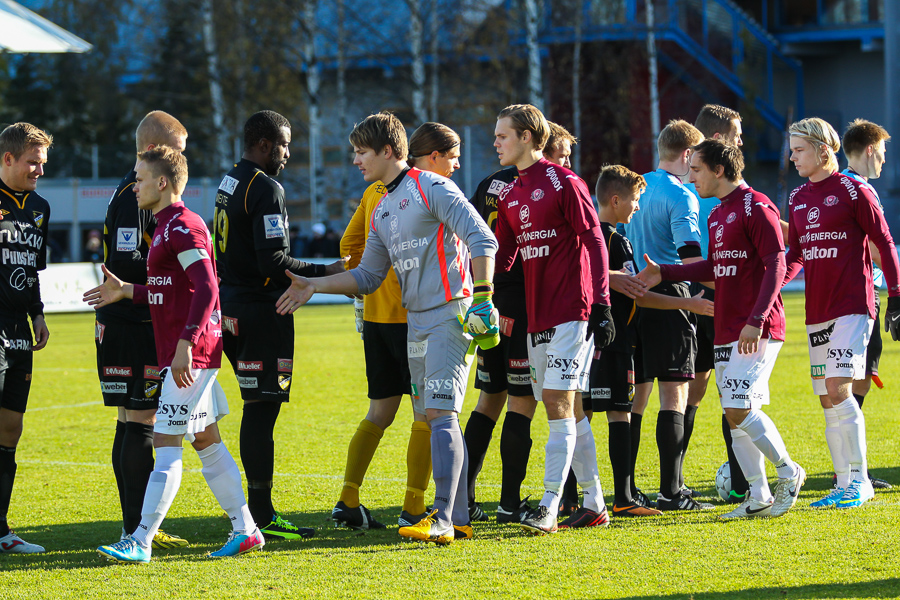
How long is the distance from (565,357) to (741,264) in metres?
1.20

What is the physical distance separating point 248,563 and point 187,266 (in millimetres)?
1484

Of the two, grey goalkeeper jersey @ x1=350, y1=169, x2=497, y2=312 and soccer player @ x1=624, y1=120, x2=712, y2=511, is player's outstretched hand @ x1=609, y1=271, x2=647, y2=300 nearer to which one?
soccer player @ x1=624, y1=120, x2=712, y2=511

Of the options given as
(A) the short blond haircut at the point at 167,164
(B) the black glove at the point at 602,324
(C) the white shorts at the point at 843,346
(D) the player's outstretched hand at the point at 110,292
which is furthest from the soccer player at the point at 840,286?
(D) the player's outstretched hand at the point at 110,292

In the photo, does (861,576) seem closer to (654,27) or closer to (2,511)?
(2,511)

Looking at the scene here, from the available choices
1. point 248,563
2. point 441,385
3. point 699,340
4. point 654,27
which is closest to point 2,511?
point 248,563

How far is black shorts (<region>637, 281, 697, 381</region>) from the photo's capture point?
619 centimetres

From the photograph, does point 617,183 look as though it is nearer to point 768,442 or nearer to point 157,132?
point 768,442

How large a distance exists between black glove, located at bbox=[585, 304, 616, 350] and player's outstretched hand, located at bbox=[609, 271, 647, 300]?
0.52 meters

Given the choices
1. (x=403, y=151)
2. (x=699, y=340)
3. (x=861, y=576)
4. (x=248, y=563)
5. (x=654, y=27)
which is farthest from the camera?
(x=654, y=27)

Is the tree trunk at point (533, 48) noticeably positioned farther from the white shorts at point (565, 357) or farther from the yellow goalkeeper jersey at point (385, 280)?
the white shorts at point (565, 357)

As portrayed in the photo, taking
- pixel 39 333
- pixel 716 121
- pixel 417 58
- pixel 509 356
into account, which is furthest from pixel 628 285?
pixel 417 58

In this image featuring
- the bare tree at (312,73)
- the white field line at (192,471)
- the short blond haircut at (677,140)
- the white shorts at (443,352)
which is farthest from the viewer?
the bare tree at (312,73)

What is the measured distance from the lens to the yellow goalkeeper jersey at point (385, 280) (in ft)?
19.6

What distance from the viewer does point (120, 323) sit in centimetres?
568
